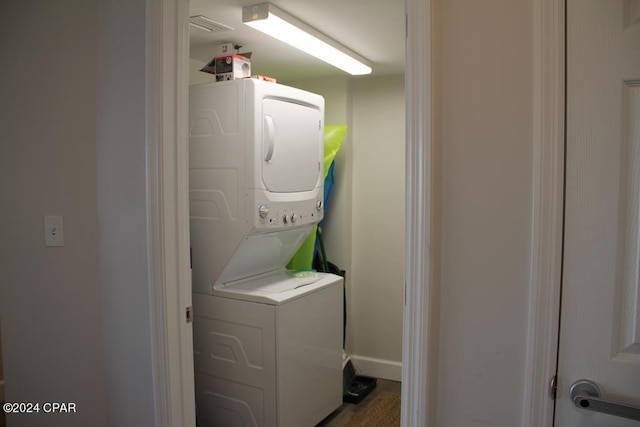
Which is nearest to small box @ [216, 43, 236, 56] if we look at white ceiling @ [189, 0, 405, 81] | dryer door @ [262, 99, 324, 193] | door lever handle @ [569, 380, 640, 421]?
A: white ceiling @ [189, 0, 405, 81]

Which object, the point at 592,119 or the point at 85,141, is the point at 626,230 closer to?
the point at 592,119

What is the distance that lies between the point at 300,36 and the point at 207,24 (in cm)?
46

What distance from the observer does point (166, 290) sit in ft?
4.82

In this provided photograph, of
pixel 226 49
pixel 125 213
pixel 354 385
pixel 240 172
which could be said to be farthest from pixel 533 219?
pixel 354 385

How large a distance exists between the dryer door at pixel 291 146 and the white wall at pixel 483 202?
4.32 ft

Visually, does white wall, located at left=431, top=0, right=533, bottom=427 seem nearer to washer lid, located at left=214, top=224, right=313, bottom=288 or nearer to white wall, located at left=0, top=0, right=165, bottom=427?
white wall, located at left=0, top=0, right=165, bottom=427

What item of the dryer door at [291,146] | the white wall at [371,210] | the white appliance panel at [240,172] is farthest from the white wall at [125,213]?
the white wall at [371,210]

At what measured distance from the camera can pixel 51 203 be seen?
5.62 feet

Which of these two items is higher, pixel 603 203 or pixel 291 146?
pixel 291 146

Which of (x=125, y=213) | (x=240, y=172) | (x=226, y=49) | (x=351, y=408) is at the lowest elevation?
(x=351, y=408)

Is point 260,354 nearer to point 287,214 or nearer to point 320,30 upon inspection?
point 287,214

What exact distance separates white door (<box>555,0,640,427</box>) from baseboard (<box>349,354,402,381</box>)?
7.97ft

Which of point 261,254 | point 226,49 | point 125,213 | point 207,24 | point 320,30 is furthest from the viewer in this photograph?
point 261,254

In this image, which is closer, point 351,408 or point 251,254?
point 251,254
